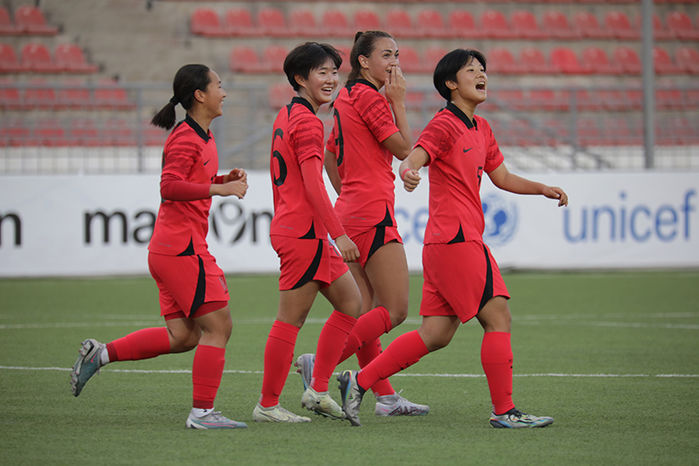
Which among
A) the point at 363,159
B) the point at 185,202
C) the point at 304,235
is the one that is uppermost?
the point at 363,159

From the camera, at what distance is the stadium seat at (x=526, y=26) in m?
25.1

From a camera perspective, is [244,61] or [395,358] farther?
[244,61]

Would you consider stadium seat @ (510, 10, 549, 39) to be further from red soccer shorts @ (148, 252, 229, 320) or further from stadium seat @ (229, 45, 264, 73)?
red soccer shorts @ (148, 252, 229, 320)

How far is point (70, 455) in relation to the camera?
429 cm

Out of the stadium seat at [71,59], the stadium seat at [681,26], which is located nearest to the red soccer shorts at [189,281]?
the stadium seat at [71,59]

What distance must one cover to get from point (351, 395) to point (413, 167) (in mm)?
1222

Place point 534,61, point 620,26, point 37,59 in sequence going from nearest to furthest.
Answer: point 37,59 → point 534,61 → point 620,26

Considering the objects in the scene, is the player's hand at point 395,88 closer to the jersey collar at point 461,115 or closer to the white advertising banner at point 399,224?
the jersey collar at point 461,115

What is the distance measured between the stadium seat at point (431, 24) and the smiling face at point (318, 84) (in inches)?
770

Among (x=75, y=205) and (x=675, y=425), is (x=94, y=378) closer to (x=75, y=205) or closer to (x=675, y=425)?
(x=675, y=425)

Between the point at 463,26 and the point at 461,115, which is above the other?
the point at 463,26

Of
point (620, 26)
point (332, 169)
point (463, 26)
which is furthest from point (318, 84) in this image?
point (620, 26)

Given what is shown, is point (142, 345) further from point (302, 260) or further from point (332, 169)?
point (332, 169)

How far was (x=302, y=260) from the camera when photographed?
16.4 ft
